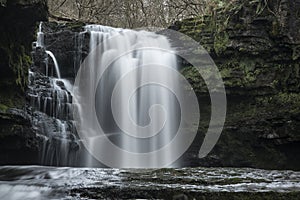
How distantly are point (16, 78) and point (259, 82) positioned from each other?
16.1ft

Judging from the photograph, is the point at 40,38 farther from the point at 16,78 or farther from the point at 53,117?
the point at 16,78

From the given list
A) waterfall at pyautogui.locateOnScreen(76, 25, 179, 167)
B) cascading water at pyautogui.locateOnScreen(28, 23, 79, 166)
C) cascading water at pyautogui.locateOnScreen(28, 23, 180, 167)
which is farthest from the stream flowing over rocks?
waterfall at pyautogui.locateOnScreen(76, 25, 179, 167)

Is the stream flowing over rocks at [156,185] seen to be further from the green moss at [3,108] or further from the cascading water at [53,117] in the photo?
the cascading water at [53,117]

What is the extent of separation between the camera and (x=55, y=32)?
28.7 ft

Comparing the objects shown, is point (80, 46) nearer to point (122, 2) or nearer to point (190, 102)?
point (190, 102)

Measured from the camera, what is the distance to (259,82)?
24.8 feet

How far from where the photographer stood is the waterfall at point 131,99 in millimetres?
7688

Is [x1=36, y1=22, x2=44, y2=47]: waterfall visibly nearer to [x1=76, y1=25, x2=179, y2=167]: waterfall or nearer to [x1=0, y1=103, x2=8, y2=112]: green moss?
[x1=76, y1=25, x2=179, y2=167]: waterfall

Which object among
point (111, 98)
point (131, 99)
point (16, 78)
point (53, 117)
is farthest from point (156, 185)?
point (111, 98)

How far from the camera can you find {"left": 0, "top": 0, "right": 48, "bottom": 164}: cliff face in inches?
222

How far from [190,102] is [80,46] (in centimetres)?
299

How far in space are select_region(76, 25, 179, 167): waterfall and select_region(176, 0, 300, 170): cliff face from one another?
0.81 m

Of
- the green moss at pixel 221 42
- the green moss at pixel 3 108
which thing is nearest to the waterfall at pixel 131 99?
the green moss at pixel 221 42

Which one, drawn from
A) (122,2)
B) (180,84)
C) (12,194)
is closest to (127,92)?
(180,84)
